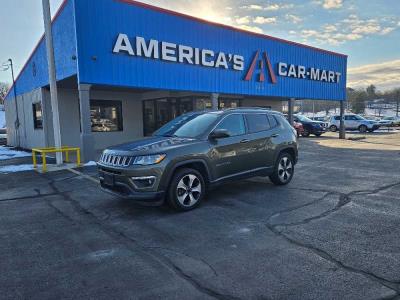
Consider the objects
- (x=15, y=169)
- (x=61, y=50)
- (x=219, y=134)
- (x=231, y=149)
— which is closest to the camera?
(x=219, y=134)

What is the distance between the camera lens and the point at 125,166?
5.12 metres

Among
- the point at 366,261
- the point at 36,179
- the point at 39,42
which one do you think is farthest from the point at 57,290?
the point at 39,42

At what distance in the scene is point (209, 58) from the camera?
14.8 metres

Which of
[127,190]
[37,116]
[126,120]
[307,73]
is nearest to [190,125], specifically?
[127,190]

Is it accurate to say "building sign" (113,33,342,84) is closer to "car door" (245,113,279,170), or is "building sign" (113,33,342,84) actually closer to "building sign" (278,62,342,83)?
"building sign" (278,62,342,83)

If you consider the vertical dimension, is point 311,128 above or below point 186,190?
above

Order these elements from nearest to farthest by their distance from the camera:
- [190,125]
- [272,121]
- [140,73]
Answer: [190,125], [272,121], [140,73]

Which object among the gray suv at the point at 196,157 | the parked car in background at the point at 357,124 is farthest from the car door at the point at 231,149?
the parked car in background at the point at 357,124

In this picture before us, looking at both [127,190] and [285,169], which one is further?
[285,169]

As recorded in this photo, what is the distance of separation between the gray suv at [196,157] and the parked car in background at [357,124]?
25.6m

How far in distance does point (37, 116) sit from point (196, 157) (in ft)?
48.1

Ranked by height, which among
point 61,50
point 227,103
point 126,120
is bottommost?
point 126,120

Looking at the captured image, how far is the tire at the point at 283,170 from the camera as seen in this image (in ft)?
23.9

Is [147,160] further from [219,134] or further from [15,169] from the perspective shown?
[15,169]
